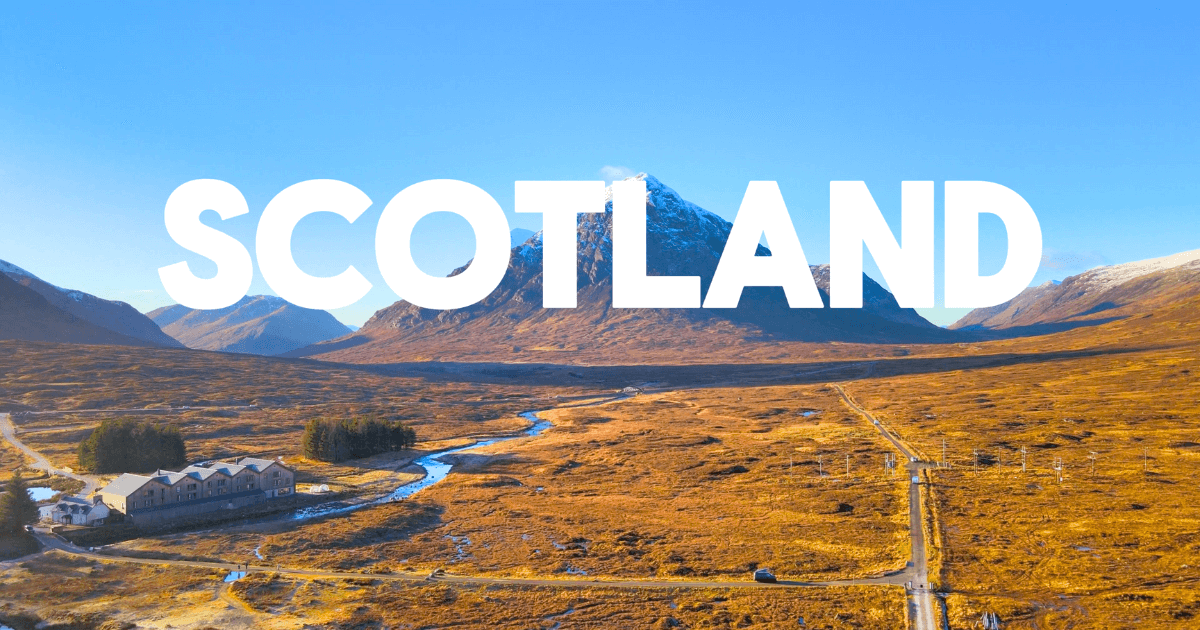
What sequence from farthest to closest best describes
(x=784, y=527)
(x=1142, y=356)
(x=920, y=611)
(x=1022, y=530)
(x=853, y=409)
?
(x=1142, y=356) → (x=853, y=409) → (x=784, y=527) → (x=1022, y=530) → (x=920, y=611)

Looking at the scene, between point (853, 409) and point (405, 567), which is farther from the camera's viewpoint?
point (853, 409)

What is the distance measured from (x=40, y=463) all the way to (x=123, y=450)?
17.6m

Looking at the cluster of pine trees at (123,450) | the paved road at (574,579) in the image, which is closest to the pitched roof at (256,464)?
the paved road at (574,579)

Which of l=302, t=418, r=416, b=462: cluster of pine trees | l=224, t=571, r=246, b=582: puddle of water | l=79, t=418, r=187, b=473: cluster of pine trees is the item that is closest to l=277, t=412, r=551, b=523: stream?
l=302, t=418, r=416, b=462: cluster of pine trees

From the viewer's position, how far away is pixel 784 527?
7406 centimetres

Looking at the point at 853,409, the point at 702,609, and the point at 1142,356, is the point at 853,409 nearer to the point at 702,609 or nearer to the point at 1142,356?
the point at 1142,356

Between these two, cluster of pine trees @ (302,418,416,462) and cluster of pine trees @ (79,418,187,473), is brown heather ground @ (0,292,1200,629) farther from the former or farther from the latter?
cluster of pine trees @ (79,418,187,473)

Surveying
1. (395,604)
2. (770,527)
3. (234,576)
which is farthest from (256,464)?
(770,527)

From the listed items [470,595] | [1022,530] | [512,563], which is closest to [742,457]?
[1022,530]

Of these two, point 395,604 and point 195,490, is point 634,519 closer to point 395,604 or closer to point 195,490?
point 395,604

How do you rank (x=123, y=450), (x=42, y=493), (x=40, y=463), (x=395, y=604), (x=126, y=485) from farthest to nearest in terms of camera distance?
(x=40, y=463), (x=123, y=450), (x=42, y=493), (x=126, y=485), (x=395, y=604)

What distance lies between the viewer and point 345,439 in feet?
387

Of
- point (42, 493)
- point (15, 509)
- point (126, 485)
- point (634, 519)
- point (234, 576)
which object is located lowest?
point (634, 519)

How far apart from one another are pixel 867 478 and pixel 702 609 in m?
51.0
